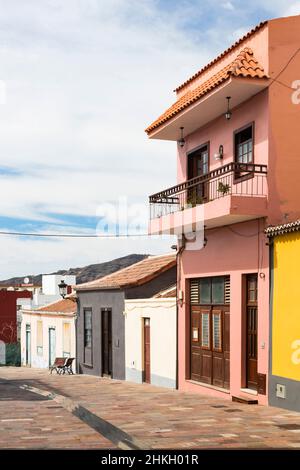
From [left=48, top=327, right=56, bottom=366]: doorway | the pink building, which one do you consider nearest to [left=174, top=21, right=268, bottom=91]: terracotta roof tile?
the pink building

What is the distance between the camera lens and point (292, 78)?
14.6 meters

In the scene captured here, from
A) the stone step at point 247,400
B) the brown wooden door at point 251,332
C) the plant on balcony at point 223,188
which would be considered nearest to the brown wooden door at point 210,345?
the brown wooden door at point 251,332

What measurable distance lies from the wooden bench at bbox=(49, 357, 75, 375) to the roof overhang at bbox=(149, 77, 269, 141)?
1320 centimetres

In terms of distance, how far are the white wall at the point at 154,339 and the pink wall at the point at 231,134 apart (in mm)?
4184

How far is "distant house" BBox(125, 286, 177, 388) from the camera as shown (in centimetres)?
1981

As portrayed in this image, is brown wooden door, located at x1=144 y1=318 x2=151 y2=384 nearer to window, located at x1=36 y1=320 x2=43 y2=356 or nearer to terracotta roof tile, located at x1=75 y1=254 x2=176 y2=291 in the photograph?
terracotta roof tile, located at x1=75 y1=254 x2=176 y2=291

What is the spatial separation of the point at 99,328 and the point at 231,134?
12.5 m

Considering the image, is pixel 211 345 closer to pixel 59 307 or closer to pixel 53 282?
pixel 59 307

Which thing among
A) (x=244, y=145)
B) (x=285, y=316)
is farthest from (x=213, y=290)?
(x=285, y=316)

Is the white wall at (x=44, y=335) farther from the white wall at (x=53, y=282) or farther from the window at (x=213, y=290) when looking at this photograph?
the window at (x=213, y=290)

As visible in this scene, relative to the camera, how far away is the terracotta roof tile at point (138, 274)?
23484 millimetres

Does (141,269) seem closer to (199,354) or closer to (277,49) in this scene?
(199,354)

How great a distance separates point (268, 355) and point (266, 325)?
637mm

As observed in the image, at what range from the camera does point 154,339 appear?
21047 millimetres
